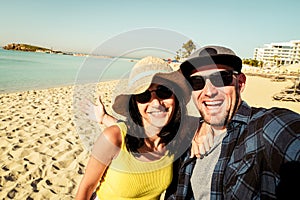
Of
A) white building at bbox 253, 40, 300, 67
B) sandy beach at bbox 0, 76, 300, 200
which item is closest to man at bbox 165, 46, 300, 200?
sandy beach at bbox 0, 76, 300, 200

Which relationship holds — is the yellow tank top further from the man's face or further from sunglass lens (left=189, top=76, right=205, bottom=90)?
sunglass lens (left=189, top=76, right=205, bottom=90)

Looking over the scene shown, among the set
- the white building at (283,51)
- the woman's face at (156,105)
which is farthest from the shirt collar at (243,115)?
the white building at (283,51)

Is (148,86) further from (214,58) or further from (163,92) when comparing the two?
(214,58)

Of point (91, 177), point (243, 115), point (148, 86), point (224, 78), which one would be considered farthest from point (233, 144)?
point (91, 177)

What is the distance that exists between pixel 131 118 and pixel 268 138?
1107 mm

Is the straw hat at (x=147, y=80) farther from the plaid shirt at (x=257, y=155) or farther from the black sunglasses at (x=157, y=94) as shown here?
the plaid shirt at (x=257, y=155)

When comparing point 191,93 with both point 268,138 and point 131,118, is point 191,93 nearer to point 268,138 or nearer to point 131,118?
point 131,118

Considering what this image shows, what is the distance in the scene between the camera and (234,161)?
5.01 feet

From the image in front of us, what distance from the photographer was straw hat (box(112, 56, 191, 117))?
198cm

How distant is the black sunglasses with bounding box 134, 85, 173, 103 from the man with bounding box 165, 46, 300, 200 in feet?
0.74

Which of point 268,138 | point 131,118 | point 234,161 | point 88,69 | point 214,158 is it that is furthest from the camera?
point 131,118

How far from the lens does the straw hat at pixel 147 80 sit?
1.98m

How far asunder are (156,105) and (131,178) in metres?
0.60

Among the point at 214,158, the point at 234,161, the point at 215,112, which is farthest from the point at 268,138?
the point at 215,112
